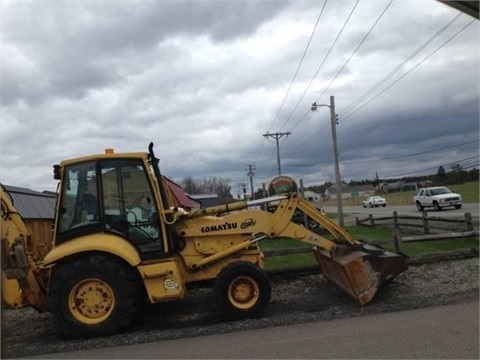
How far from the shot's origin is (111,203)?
8531 mm

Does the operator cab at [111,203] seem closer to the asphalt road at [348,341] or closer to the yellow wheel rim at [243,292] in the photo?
the yellow wheel rim at [243,292]

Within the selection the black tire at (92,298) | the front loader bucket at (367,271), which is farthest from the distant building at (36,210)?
the front loader bucket at (367,271)

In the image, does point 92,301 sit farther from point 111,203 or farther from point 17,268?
point 111,203

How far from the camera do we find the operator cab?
8508 millimetres

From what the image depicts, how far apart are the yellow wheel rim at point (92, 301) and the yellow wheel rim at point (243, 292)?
1851 mm

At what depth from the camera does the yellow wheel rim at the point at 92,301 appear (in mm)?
8156

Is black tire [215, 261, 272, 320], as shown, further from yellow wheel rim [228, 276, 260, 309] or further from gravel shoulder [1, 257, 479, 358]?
gravel shoulder [1, 257, 479, 358]

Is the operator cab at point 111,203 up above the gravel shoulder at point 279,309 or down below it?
above

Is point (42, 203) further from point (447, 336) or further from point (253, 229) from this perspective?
point (447, 336)

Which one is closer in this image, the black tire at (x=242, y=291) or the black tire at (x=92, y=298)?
the black tire at (x=92, y=298)

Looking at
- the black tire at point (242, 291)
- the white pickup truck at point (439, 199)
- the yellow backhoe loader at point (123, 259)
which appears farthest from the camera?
the white pickup truck at point (439, 199)

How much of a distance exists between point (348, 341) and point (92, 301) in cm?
395

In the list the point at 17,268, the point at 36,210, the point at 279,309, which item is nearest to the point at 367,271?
the point at 279,309

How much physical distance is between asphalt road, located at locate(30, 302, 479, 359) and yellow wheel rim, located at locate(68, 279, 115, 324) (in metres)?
0.80
